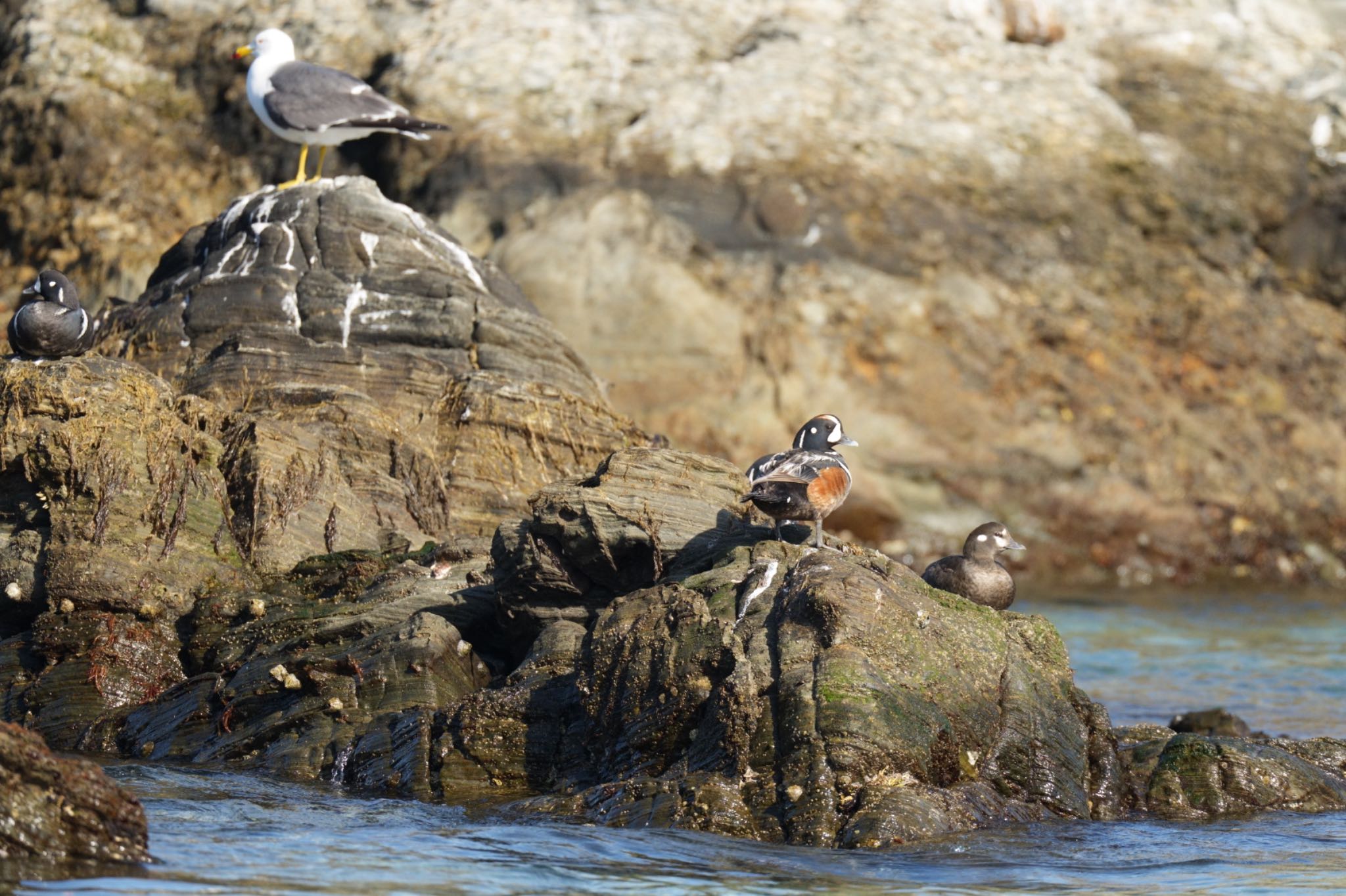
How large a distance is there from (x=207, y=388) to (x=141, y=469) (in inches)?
69.1

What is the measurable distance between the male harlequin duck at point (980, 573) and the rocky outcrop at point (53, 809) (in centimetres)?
508

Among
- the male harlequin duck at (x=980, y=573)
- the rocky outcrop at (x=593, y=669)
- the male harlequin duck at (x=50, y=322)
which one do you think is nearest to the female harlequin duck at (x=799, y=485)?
the rocky outcrop at (x=593, y=669)

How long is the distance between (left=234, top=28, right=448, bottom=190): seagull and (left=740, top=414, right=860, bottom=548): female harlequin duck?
684cm

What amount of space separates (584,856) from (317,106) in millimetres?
9587

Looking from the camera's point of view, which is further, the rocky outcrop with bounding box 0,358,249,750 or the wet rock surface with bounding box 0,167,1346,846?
the rocky outcrop with bounding box 0,358,249,750

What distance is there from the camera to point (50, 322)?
10742 mm

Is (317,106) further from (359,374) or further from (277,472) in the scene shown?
(277,472)

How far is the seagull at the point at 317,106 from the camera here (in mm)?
14797

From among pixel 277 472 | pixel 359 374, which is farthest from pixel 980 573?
pixel 359 374

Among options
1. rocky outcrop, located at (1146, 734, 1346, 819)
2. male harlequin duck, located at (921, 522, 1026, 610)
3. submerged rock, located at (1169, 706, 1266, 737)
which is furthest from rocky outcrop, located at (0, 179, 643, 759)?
submerged rock, located at (1169, 706, 1266, 737)

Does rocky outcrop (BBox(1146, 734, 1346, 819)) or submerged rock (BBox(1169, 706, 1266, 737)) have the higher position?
submerged rock (BBox(1169, 706, 1266, 737))

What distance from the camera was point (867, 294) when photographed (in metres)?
22.0

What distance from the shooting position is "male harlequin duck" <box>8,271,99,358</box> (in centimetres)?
1069

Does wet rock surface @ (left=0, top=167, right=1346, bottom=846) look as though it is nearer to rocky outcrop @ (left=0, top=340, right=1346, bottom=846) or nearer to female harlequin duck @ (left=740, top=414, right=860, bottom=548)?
rocky outcrop @ (left=0, top=340, right=1346, bottom=846)
